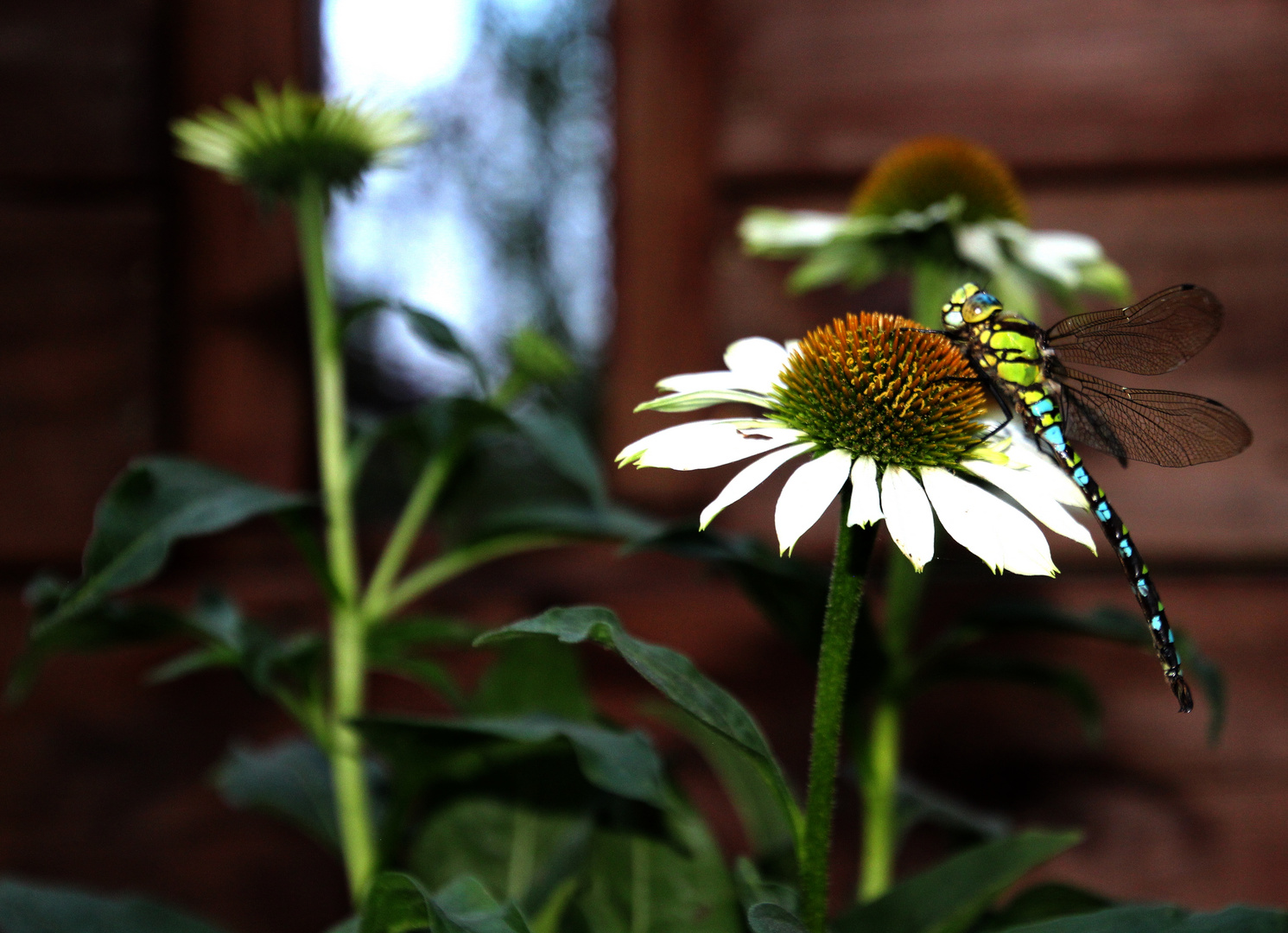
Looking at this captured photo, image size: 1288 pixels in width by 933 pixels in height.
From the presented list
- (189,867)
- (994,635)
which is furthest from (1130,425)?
(189,867)

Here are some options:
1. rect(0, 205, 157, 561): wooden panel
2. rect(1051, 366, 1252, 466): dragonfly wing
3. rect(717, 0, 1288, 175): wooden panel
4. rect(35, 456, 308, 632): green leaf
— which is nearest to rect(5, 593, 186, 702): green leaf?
rect(35, 456, 308, 632): green leaf

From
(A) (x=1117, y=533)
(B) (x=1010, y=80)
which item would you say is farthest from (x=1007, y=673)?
(B) (x=1010, y=80)

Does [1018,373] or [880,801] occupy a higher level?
[1018,373]

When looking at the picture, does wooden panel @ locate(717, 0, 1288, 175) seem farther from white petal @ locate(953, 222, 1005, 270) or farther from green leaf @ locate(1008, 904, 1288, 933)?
green leaf @ locate(1008, 904, 1288, 933)

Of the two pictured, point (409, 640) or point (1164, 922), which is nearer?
point (1164, 922)

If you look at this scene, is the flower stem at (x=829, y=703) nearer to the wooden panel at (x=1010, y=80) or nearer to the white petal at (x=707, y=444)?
the white petal at (x=707, y=444)

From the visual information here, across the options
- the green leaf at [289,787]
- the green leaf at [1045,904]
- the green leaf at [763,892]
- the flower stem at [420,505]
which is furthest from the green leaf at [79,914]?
the green leaf at [1045,904]

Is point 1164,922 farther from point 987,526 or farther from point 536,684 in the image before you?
point 536,684
